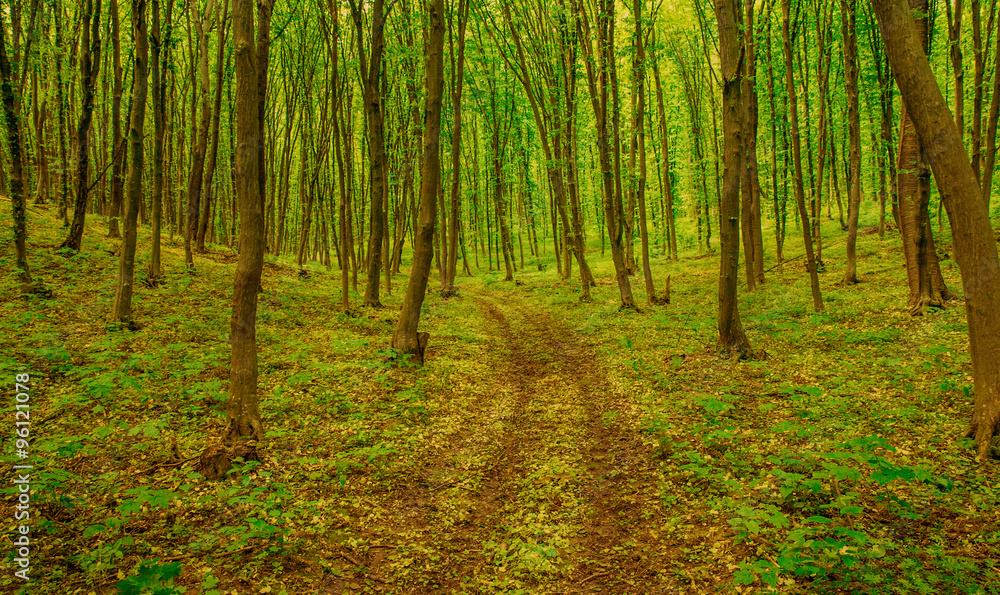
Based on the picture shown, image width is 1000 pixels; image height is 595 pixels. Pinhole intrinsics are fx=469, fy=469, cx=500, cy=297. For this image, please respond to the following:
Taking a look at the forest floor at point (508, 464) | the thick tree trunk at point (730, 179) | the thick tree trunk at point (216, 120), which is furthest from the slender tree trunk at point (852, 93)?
the thick tree trunk at point (216, 120)

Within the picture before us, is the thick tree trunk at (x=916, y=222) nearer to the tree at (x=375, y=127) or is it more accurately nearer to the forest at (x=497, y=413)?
the forest at (x=497, y=413)

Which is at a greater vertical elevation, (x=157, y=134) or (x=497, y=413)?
(x=157, y=134)

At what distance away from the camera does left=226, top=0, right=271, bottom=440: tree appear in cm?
591

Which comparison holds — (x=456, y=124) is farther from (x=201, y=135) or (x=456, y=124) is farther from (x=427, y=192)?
(x=201, y=135)

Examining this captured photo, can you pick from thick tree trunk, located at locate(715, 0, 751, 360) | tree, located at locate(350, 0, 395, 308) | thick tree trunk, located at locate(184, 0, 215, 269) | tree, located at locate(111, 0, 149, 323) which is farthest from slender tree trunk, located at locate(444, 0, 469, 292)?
thick tree trunk, located at locate(715, 0, 751, 360)

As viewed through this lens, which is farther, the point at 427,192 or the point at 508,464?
the point at 427,192

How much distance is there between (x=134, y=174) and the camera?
1008cm

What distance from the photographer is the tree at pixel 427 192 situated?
10430 millimetres

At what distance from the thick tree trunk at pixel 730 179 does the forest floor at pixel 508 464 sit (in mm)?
716

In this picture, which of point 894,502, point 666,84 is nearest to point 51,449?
point 894,502

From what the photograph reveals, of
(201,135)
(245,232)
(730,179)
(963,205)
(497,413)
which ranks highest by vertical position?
(201,135)

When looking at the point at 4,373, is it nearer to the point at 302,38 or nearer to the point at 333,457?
the point at 333,457

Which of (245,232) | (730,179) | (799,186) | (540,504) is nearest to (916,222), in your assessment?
(799,186)

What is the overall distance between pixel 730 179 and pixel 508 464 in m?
7.42
